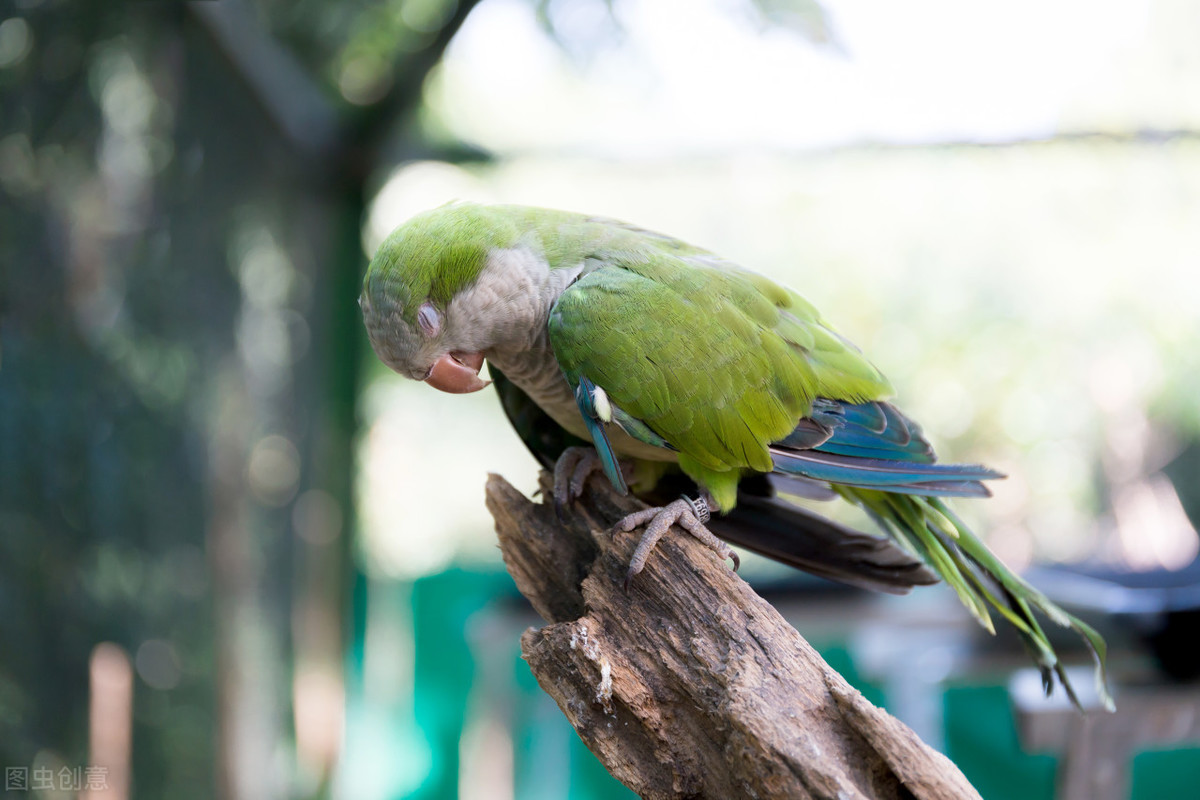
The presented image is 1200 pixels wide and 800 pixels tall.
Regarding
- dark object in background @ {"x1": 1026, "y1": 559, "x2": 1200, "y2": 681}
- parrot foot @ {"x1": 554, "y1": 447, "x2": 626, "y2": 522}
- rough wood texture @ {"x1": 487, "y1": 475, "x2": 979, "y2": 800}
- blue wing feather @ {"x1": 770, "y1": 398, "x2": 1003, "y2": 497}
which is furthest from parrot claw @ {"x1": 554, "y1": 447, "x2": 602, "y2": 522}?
dark object in background @ {"x1": 1026, "y1": 559, "x2": 1200, "y2": 681}

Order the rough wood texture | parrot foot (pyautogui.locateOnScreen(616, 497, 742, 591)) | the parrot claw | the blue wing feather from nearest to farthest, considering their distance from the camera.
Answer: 1. the rough wood texture
2. parrot foot (pyautogui.locateOnScreen(616, 497, 742, 591))
3. the blue wing feather
4. the parrot claw

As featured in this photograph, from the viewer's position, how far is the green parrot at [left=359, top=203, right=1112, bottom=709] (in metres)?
1.66

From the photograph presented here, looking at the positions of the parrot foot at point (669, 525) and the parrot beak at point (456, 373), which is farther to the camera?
the parrot beak at point (456, 373)

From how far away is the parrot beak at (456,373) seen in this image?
178 centimetres

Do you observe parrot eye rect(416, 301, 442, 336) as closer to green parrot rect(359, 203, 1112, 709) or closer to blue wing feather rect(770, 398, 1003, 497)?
green parrot rect(359, 203, 1112, 709)

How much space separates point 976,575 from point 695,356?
882mm

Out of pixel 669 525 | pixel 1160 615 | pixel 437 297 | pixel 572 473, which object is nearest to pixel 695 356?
pixel 669 525

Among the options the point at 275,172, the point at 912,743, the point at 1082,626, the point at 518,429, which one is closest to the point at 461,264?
the point at 518,429

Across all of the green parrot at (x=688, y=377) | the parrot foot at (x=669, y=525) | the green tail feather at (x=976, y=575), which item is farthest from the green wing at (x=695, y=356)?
the green tail feather at (x=976, y=575)

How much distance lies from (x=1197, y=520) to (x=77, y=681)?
621 cm

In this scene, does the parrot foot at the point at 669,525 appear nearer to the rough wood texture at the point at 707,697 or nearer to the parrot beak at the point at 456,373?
the rough wood texture at the point at 707,697

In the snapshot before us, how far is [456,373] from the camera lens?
178 centimetres

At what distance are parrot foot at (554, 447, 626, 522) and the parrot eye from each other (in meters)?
0.48

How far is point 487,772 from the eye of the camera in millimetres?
3957
